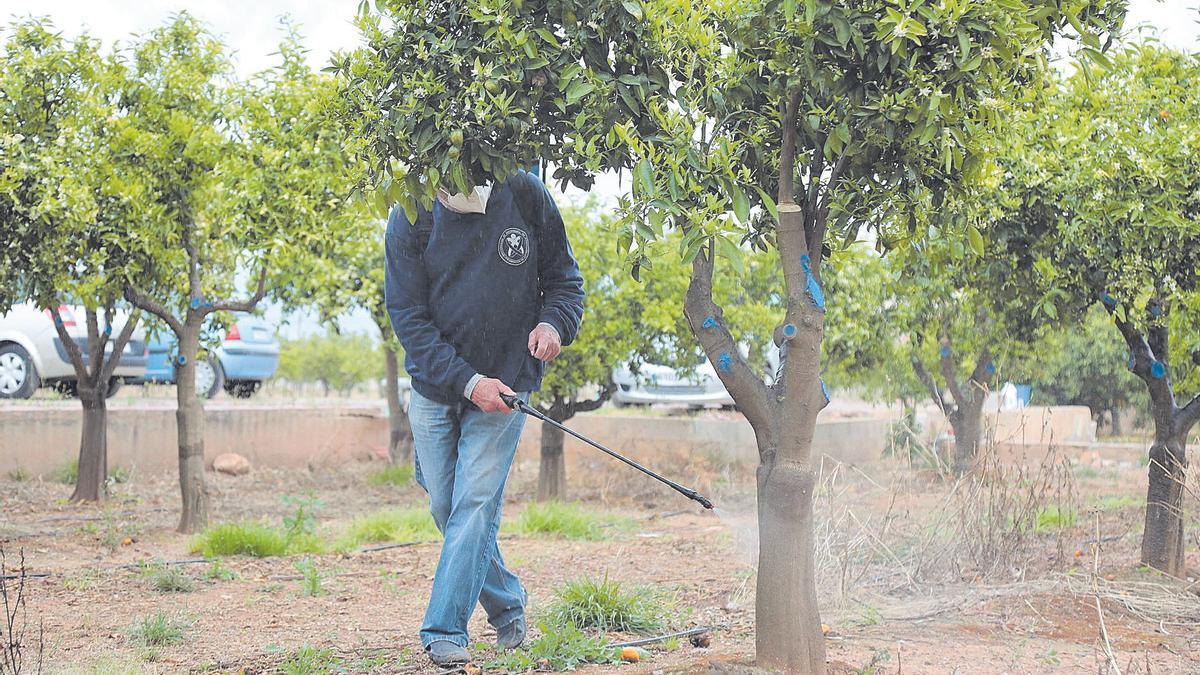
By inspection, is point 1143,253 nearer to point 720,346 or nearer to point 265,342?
point 720,346

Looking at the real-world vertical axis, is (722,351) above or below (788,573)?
above

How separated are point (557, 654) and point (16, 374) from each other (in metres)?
9.90

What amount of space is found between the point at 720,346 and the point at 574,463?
10161 mm

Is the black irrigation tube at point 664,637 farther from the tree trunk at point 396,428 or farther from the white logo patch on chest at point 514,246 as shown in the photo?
the tree trunk at point 396,428

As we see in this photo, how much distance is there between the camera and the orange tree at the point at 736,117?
124 inches

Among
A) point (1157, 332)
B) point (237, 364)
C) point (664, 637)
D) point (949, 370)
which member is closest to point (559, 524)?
point (664, 637)

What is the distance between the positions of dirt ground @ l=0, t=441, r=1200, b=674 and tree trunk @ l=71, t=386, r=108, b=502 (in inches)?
44.6

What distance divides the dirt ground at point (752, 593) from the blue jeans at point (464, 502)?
0.68 ft

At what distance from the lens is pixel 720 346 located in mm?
3666

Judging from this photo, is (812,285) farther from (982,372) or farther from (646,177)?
(982,372)

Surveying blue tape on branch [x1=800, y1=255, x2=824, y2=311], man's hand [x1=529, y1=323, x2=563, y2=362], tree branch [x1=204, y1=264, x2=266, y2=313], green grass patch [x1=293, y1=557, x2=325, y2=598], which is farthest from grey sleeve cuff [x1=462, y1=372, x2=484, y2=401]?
tree branch [x1=204, y1=264, x2=266, y2=313]

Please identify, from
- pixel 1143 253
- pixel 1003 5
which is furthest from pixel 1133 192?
pixel 1003 5

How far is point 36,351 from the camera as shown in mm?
11547

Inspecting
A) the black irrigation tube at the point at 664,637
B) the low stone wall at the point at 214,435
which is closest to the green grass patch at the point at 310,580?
the black irrigation tube at the point at 664,637
